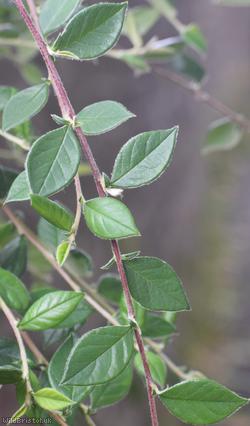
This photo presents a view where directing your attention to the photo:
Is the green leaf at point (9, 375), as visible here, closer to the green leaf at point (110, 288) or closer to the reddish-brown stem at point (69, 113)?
the reddish-brown stem at point (69, 113)

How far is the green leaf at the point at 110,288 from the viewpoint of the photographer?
0.59 metres

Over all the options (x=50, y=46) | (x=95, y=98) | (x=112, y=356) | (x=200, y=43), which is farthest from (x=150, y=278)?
(x=95, y=98)

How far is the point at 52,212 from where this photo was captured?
14.0 inches

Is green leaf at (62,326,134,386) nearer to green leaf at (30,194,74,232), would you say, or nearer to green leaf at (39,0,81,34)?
green leaf at (30,194,74,232)

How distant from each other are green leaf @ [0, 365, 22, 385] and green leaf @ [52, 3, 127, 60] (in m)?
0.21

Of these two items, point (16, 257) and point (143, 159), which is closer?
point (143, 159)

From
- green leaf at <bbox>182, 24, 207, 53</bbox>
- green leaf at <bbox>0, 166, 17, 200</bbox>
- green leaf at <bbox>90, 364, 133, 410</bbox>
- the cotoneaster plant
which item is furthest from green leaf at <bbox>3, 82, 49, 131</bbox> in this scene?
green leaf at <bbox>182, 24, 207, 53</bbox>

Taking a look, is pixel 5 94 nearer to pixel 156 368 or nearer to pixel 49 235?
pixel 49 235

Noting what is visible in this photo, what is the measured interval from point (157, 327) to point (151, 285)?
171 millimetres

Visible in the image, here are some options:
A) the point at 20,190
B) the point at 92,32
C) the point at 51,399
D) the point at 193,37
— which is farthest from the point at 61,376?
the point at 193,37

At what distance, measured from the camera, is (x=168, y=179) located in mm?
1533

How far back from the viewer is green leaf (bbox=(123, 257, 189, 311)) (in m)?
0.37

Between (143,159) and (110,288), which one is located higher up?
(143,159)

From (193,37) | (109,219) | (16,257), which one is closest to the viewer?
(109,219)
